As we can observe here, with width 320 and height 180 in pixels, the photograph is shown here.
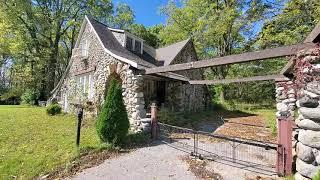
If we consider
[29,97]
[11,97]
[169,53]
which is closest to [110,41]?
[169,53]

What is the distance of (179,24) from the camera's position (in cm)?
2748

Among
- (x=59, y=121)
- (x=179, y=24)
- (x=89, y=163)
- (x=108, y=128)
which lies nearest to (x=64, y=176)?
(x=89, y=163)

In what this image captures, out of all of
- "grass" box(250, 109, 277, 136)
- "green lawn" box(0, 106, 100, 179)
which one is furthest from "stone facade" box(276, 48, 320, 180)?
"grass" box(250, 109, 277, 136)

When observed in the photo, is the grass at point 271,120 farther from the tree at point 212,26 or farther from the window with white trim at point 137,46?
the window with white trim at point 137,46

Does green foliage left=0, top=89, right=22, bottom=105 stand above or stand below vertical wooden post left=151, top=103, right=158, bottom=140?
above

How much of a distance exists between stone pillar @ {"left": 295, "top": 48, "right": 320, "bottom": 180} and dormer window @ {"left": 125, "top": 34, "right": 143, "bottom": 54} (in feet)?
40.9

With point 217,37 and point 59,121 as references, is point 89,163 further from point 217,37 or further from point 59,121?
point 217,37

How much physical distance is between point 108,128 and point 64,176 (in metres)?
2.11

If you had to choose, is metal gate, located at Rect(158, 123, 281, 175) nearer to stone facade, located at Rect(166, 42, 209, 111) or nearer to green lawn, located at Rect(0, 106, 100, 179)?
green lawn, located at Rect(0, 106, 100, 179)

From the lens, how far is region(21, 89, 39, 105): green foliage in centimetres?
2397

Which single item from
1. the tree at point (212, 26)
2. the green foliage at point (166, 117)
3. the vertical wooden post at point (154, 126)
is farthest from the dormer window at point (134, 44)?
the tree at point (212, 26)

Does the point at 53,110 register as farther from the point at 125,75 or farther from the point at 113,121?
the point at 113,121

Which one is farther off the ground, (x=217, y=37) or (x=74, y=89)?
(x=217, y=37)

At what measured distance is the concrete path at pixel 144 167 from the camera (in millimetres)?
5974
